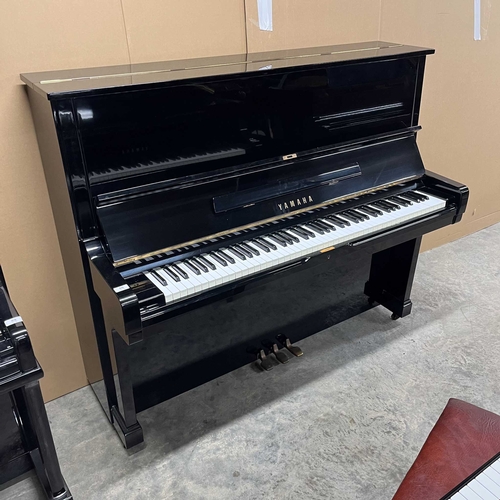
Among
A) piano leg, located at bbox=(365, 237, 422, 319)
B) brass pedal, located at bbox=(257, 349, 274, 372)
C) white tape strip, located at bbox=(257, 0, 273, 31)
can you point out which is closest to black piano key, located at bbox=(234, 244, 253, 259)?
brass pedal, located at bbox=(257, 349, 274, 372)

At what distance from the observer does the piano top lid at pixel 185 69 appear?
53.7 inches

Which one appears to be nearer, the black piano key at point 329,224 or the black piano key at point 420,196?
the black piano key at point 329,224

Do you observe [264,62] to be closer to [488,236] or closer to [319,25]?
[319,25]

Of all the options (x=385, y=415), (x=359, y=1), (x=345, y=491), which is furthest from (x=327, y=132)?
(x=345, y=491)

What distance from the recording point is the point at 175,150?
155cm

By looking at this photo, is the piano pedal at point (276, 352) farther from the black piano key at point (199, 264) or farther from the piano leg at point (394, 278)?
the black piano key at point (199, 264)

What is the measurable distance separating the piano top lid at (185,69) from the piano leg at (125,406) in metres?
0.72

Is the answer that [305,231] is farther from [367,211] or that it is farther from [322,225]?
[367,211]

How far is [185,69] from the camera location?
1585mm

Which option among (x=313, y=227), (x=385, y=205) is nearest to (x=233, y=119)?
(x=313, y=227)

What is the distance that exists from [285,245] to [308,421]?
27.5 inches

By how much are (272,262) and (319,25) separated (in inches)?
43.3

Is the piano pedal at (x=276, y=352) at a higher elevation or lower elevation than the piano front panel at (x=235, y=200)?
lower

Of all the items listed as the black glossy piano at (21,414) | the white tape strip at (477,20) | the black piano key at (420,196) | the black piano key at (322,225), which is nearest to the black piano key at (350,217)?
the black piano key at (322,225)
